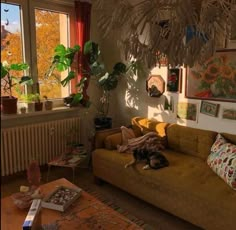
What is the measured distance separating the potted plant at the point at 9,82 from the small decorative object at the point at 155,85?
162cm

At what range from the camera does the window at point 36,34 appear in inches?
18.7

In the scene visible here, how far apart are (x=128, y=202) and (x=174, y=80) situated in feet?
5.21

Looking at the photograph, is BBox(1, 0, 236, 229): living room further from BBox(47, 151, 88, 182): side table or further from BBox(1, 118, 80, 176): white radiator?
BBox(47, 151, 88, 182): side table

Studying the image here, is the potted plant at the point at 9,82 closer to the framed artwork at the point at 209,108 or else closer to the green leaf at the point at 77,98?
the green leaf at the point at 77,98

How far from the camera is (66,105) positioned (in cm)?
326

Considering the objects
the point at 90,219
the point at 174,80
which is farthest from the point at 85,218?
the point at 174,80

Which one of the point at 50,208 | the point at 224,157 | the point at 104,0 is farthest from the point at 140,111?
the point at 104,0

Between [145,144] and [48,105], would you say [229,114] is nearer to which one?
[145,144]

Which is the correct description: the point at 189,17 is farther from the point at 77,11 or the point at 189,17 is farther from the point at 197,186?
the point at 77,11

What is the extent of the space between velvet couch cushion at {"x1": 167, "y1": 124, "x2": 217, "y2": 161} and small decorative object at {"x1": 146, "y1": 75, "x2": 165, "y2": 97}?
51 cm

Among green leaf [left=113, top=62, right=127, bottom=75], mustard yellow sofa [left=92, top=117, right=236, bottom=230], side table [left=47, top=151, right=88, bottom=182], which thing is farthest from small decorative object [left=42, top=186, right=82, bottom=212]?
green leaf [left=113, top=62, right=127, bottom=75]

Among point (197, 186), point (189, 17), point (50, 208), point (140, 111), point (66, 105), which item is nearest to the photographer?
point (189, 17)

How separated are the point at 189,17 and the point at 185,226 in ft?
6.18

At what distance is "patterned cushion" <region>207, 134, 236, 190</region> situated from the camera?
6.58 feet
